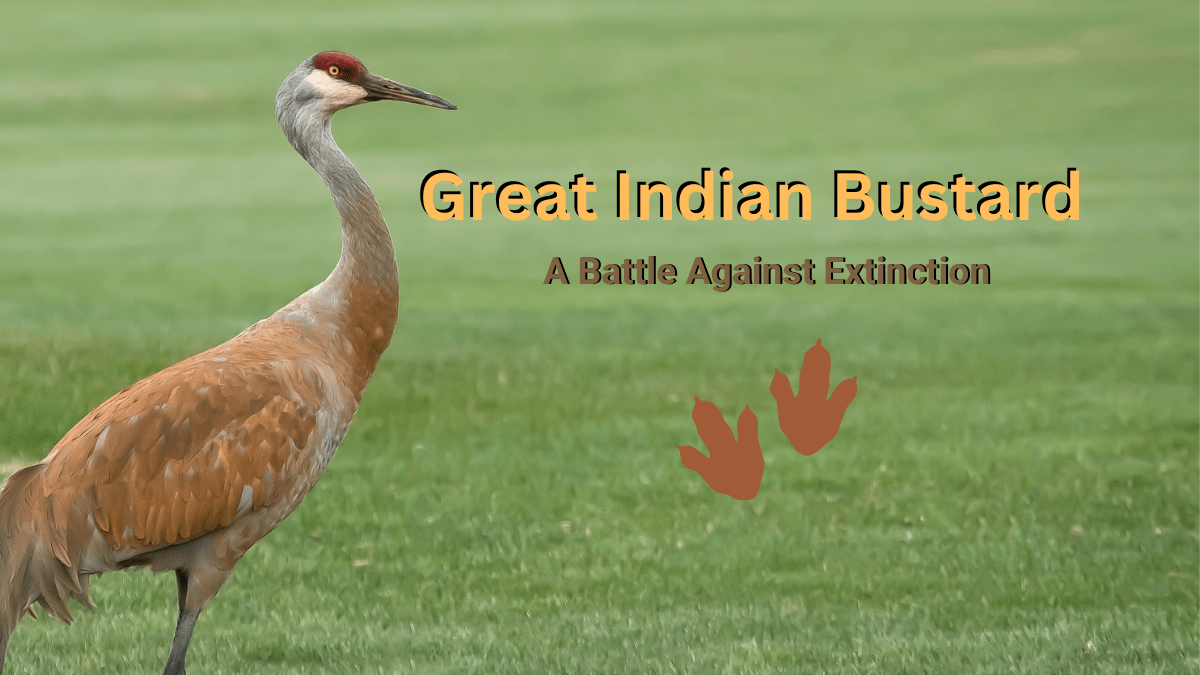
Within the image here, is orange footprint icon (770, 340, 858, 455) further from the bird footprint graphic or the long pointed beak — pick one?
the long pointed beak

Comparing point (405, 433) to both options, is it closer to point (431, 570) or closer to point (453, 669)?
point (431, 570)

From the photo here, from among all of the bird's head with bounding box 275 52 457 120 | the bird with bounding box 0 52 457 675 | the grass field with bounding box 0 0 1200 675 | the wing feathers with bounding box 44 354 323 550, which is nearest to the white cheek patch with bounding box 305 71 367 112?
the bird's head with bounding box 275 52 457 120

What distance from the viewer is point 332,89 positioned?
249 inches

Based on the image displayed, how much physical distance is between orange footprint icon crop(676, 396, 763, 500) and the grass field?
0.15 m

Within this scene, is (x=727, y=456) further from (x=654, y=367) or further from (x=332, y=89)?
(x=332, y=89)

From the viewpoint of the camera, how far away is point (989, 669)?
6.63 metres

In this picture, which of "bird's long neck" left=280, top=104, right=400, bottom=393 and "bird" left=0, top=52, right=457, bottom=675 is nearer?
"bird" left=0, top=52, right=457, bottom=675

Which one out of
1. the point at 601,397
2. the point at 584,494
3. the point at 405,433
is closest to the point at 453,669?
the point at 584,494

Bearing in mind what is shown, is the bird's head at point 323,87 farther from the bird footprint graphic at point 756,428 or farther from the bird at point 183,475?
the bird footprint graphic at point 756,428

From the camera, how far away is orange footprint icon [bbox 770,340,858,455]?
11.6 m

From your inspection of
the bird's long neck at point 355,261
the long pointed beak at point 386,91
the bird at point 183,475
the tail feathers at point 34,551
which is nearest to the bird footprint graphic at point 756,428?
the bird's long neck at point 355,261

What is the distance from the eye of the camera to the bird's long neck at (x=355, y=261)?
626 cm

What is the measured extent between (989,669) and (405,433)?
5.73m

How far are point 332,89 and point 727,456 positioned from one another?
5.21 m
